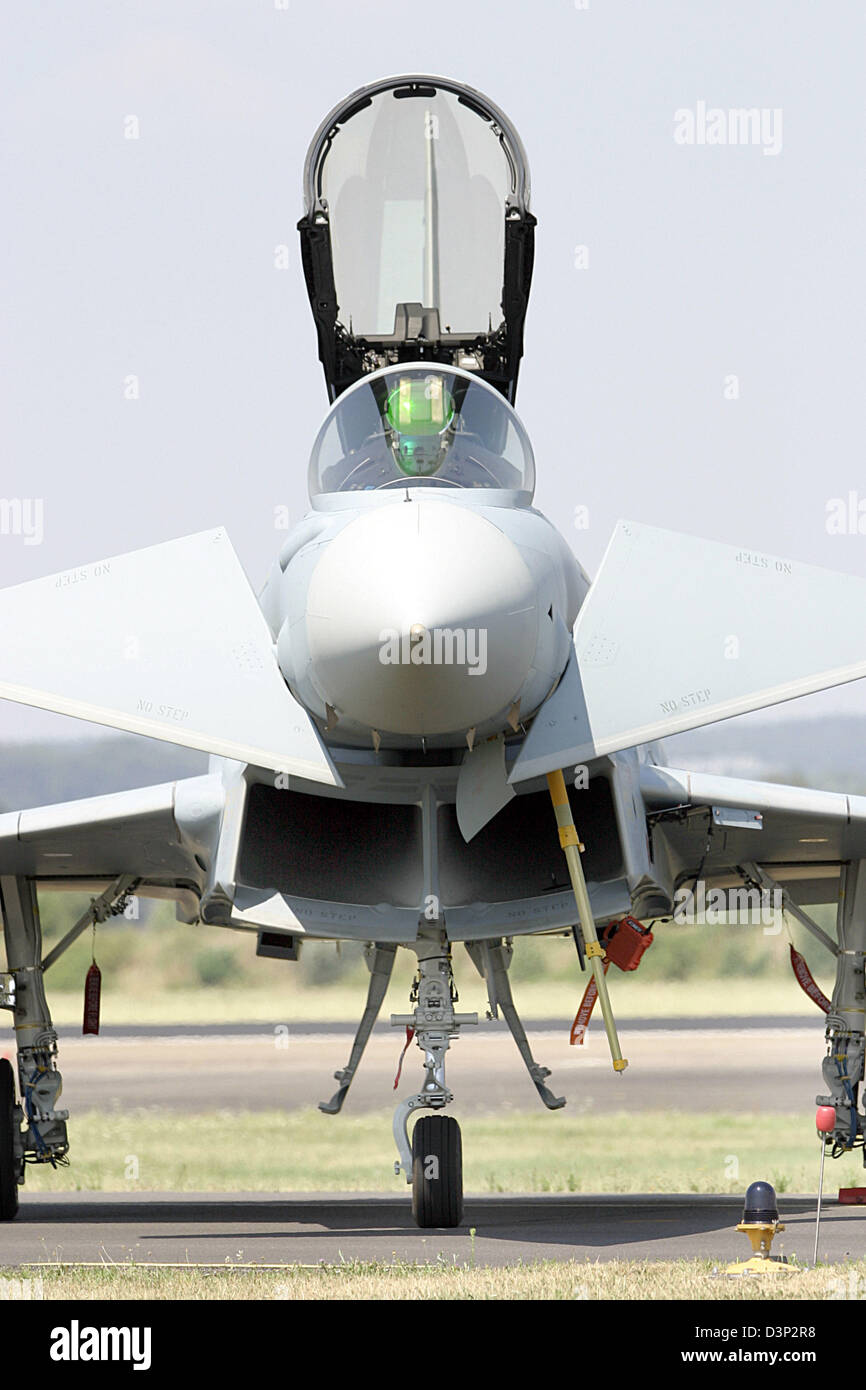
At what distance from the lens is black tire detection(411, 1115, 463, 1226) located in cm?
884

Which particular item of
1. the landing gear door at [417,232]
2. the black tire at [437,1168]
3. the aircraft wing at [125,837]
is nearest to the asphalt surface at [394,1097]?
the black tire at [437,1168]

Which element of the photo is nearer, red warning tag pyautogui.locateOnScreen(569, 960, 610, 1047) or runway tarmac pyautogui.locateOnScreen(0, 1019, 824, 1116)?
red warning tag pyautogui.locateOnScreen(569, 960, 610, 1047)

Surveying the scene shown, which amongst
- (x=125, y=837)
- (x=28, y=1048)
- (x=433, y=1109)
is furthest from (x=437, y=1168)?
(x=28, y=1048)

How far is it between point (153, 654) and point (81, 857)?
12.6ft

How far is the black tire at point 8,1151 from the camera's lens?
11375 millimetres

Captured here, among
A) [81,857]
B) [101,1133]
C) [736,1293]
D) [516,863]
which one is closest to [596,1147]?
[101,1133]

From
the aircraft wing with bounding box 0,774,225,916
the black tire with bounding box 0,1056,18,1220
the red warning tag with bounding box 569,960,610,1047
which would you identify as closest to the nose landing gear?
the red warning tag with bounding box 569,960,610,1047

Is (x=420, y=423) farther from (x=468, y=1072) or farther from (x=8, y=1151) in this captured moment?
(x=468, y=1072)

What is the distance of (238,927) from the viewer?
9.40m

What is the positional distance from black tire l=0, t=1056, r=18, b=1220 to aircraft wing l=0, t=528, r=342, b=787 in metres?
4.07

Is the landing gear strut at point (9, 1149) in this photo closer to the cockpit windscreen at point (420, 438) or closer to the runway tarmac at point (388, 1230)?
the runway tarmac at point (388, 1230)

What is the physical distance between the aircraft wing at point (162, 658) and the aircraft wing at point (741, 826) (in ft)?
8.38

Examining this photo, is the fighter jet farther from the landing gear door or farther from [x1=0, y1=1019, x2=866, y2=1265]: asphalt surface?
[x1=0, y1=1019, x2=866, y2=1265]: asphalt surface

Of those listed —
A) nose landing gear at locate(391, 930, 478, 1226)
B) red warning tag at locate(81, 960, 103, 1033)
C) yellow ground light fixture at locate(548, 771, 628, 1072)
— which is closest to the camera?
yellow ground light fixture at locate(548, 771, 628, 1072)
